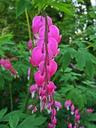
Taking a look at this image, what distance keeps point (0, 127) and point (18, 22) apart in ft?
11.9

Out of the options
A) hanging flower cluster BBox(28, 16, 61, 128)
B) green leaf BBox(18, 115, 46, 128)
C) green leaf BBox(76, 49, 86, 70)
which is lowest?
green leaf BBox(18, 115, 46, 128)

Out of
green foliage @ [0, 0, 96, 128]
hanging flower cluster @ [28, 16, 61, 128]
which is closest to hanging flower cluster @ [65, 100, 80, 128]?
green foliage @ [0, 0, 96, 128]

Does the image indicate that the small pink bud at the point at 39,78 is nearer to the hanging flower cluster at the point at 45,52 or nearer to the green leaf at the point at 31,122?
the hanging flower cluster at the point at 45,52

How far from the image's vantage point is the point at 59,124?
2189 mm

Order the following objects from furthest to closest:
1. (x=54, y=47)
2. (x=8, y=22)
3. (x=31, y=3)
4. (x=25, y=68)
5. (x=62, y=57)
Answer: (x=8, y=22)
(x=25, y=68)
(x=62, y=57)
(x=31, y=3)
(x=54, y=47)

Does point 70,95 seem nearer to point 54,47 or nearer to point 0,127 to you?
point 0,127

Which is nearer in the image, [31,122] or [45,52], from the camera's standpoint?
[45,52]

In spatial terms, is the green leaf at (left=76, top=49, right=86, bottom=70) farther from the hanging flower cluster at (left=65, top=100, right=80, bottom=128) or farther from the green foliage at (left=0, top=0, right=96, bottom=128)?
the hanging flower cluster at (left=65, top=100, right=80, bottom=128)

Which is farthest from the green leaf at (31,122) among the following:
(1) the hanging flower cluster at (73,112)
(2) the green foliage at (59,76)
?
(1) the hanging flower cluster at (73,112)

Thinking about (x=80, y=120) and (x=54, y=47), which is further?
(x=80, y=120)

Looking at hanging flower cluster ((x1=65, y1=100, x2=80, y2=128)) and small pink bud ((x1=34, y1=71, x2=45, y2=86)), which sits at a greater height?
small pink bud ((x1=34, y1=71, x2=45, y2=86))

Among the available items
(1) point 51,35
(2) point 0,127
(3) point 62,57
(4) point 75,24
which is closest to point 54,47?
(1) point 51,35

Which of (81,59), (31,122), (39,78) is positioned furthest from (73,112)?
(39,78)

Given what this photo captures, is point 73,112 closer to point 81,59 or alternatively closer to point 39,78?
point 81,59
